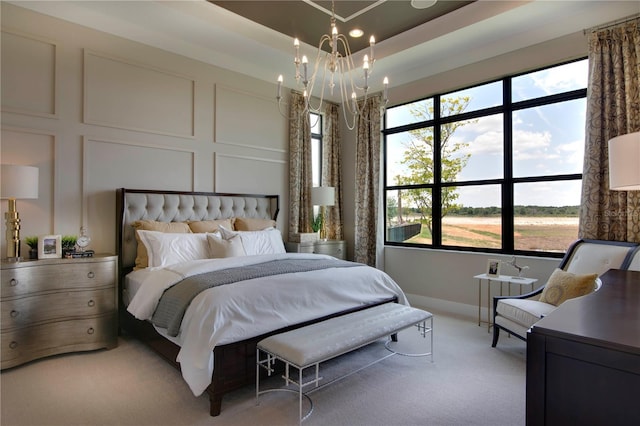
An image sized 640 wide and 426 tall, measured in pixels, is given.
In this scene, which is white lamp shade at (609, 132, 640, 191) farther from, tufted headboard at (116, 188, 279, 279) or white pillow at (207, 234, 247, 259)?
tufted headboard at (116, 188, 279, 279)

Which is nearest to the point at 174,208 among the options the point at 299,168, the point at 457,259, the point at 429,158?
the point at 299,168

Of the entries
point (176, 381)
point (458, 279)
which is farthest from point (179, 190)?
point (458, 279)

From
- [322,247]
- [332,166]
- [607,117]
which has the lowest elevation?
[322,247]

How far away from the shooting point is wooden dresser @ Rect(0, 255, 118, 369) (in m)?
2.80

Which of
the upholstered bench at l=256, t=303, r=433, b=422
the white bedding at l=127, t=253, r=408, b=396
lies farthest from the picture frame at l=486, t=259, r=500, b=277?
the upholstered bench at l=256, t=303, r=433, b=422

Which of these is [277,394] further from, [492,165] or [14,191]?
[492,165]

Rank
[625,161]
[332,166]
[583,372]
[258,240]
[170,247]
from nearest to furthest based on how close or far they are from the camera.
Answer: [583,372] < [625,161] < [170,247] < [258,240] < [332,166]

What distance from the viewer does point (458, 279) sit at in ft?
14.8

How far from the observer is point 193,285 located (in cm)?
254

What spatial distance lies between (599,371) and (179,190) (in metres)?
4.19

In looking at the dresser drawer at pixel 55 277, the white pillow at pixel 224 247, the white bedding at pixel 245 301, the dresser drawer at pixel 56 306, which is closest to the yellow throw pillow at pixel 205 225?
the white pillow at pixel 224 247

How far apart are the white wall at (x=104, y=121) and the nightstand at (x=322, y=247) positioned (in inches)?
42.6

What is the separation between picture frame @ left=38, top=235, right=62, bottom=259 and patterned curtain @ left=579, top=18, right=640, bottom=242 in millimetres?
4899

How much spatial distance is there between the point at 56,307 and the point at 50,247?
0.52 m
